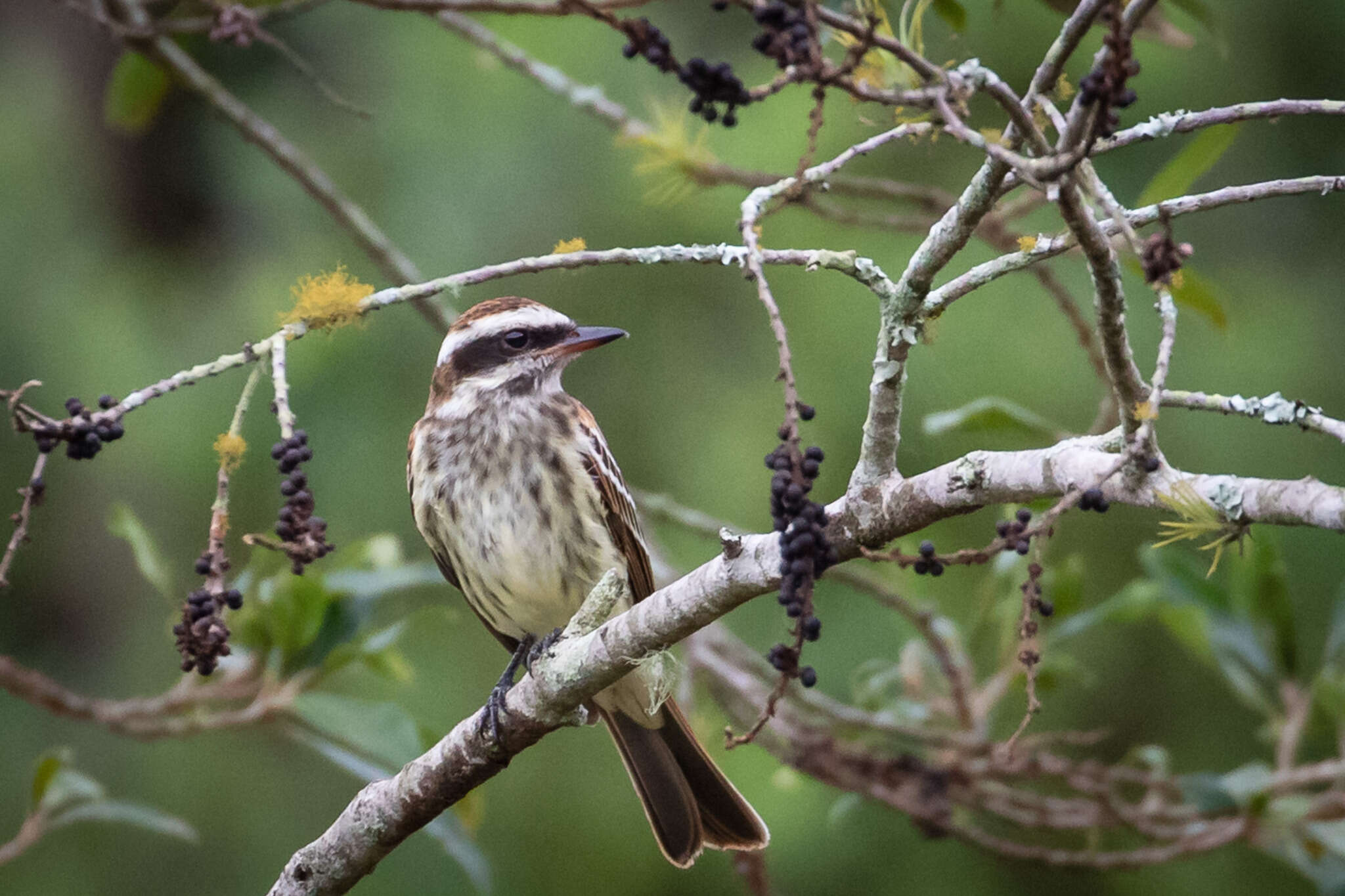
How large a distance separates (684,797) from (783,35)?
2.70m

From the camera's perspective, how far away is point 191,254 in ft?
22.9

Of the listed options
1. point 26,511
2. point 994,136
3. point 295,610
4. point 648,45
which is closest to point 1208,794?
point 295,610

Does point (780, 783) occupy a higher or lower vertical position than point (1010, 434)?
lower

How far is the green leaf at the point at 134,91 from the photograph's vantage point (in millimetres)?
4730

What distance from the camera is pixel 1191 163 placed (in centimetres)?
289

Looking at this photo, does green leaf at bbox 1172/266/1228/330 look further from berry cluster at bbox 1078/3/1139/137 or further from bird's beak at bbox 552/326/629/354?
berry cluster at bbox 1078/3/1139/137

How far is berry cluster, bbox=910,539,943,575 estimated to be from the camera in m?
1.57

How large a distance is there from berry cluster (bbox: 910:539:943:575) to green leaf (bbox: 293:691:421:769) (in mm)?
2718

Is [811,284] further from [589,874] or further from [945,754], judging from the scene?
[589,874]

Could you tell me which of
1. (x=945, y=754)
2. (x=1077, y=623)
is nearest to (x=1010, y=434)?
(x=1077, y=623)

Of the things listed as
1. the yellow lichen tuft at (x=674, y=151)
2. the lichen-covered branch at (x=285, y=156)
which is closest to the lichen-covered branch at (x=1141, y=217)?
the yellow lichen tuft at (x=674, y=151)

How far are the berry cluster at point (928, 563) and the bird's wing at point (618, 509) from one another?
7.25ft

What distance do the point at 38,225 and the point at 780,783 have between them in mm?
4464

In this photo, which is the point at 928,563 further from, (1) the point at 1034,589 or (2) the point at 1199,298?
(2) the point at 1199,298
